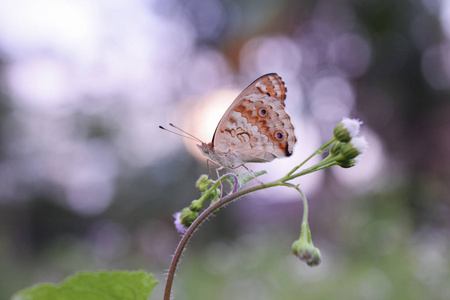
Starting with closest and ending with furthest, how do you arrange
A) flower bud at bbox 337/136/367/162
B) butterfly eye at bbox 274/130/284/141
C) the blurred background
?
1. flower bud at bbox 337/136/367/162
2. butterfly eye at bbox 274/130/284/141
3. the blurred background

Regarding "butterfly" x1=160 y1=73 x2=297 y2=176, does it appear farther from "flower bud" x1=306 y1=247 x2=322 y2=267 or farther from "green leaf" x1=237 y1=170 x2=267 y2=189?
"flower bud" x1=306 y1=247 x2=322 y2=267

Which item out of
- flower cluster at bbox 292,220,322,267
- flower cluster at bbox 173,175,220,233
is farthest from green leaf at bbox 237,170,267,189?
flower cluster at bbox 292,220,322,267

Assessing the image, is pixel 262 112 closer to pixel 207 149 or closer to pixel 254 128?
pixel 254 128

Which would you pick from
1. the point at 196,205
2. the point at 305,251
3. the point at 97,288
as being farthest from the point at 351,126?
the point at 97,288

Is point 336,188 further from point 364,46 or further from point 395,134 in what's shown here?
point 364,46

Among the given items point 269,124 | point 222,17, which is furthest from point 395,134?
point 269,124
